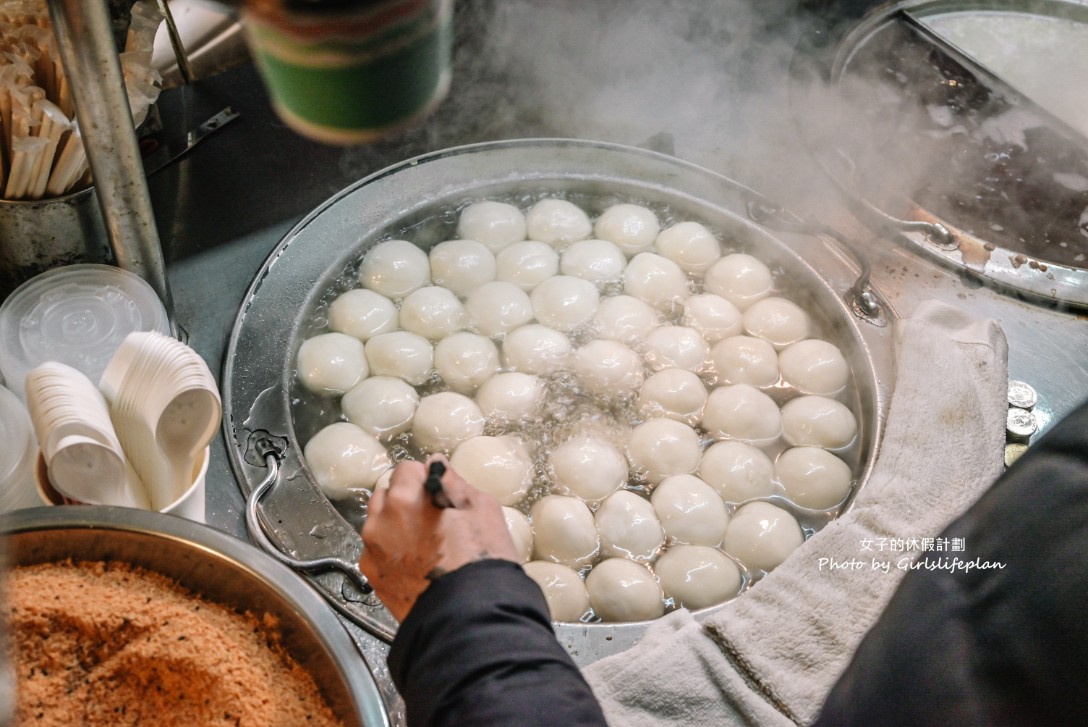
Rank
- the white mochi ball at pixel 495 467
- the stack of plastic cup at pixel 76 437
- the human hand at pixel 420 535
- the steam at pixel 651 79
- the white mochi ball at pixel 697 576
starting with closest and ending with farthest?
the human hand at pixel 420 535 → the stack of plastic cup at pixel 76 437 → the white mochi ball at pixel 697 576 → the white mochi ball at pixel 495 467 → the steam at pixel 651 79

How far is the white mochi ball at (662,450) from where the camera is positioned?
2.04 m

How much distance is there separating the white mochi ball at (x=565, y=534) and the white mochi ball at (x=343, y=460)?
1.35 feet

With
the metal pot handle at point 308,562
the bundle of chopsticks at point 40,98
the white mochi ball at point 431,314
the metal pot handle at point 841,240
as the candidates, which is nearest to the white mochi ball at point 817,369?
the metal pot handle at point 841,240

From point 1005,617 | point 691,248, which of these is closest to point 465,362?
point 691,248

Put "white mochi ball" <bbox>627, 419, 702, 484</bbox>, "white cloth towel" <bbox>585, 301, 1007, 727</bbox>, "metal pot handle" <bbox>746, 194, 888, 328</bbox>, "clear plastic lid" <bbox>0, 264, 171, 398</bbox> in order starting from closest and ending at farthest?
"white cloth towel" <bbox>585, 301, 1007, 727</bbox>, "clear plastic lid" <bbox>0, 264, 171, 398</bbox>, "white mochi ball" <bbox>627, 419, 702, 484</bbox>, "metal pot handle" <bbox>746, 194, 888, 328</bbox>

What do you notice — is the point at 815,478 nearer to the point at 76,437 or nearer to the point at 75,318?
the point at 76,437

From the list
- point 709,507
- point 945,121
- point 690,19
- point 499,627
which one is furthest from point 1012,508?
point 690,19

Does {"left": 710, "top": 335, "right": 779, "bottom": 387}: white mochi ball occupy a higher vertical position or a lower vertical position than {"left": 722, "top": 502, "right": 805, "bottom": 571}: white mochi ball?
higher

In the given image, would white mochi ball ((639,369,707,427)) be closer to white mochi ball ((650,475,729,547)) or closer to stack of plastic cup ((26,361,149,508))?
white mochi ball ((650,475,729,547))

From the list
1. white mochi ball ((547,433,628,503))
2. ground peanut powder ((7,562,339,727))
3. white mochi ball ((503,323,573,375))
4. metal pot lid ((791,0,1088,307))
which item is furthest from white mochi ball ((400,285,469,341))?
metal pot lid ((791,0,1088,307))

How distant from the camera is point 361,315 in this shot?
219 centimetres

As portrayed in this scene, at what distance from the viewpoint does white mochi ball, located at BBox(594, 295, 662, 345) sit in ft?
7.46

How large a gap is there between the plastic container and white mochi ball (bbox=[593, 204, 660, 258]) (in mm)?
1608

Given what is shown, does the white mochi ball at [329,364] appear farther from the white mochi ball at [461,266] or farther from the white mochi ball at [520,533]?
the white mochi ball at [520,533]
